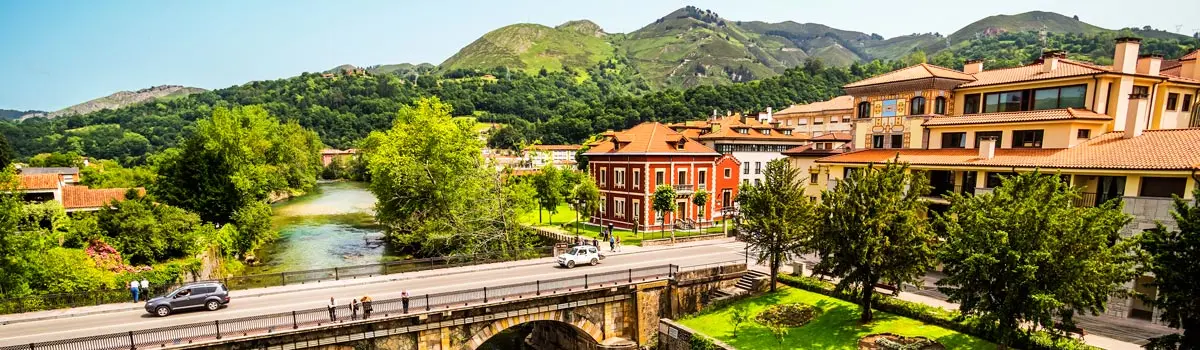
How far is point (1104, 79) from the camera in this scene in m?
25.8

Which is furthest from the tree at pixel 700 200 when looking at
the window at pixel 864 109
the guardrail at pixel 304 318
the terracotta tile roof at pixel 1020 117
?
the guardrail at pixel 304 318

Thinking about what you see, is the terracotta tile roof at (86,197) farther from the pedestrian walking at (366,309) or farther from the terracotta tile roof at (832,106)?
the terracotta tile roof at (832,106)

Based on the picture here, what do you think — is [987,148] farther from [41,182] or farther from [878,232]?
[41,182]

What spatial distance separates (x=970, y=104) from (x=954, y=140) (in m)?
3.39

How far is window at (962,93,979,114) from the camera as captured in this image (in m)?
31.4

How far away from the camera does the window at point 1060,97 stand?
2673cm

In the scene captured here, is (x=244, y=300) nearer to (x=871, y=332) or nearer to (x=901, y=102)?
(x=871, y=332)

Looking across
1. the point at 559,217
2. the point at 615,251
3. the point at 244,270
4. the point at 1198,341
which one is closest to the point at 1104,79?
the point at 1198,341

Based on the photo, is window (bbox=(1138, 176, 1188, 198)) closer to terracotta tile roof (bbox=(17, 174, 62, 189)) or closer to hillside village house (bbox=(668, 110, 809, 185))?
hillside village house (bbox=(668, 110, 809, 185))

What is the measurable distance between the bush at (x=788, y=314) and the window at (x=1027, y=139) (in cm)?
1443

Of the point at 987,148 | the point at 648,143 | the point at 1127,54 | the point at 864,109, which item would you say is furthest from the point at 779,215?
the point at 648,143

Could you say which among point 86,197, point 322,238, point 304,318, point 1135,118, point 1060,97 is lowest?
point 322,238

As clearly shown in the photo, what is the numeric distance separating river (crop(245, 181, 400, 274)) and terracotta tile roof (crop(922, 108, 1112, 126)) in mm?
40519

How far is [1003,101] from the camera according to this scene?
29.9m
